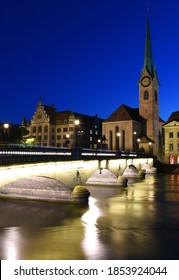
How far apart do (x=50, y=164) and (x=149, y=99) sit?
87.6 metres

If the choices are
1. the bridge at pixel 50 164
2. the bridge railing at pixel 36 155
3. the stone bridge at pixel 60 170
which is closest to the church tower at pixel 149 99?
the stone bridge at pixel 60 170

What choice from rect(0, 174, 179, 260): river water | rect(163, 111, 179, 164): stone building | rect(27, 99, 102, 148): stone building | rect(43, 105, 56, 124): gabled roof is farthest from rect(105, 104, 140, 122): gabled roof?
rect(0, 174, 179, 260): river water

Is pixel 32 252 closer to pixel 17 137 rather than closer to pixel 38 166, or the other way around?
pixel 38 166

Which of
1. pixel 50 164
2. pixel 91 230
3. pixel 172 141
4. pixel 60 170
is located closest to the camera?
pixel 91 230

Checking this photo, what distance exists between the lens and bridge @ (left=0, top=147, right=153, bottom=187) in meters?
30.7

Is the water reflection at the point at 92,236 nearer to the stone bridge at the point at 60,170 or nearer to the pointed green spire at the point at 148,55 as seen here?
the stone bridge at the point at 60,170

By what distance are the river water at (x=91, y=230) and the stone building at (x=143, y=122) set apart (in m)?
70.3

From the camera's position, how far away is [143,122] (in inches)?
4638

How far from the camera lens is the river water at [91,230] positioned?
19531 millimetres

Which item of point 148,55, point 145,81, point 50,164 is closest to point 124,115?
point 145,81

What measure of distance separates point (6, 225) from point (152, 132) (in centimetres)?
9361

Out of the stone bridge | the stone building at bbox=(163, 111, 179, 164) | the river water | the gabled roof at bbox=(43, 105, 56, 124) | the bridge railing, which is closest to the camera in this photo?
the river water

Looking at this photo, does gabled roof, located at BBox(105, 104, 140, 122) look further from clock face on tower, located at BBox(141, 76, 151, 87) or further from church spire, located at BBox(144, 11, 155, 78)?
church spire, located at BBox(144, 11, 155, 78)

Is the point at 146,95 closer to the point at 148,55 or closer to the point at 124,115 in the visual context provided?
the point at 124,115
